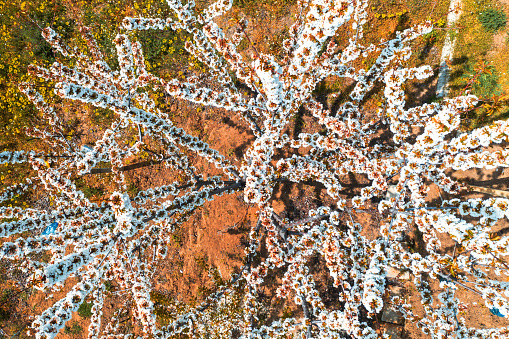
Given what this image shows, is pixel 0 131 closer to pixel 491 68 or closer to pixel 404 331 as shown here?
pixel 404 331

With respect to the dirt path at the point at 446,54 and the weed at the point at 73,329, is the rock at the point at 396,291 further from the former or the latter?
the weed at the point at 73,329

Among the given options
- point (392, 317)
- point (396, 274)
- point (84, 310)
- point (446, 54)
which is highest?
point (446, 54)

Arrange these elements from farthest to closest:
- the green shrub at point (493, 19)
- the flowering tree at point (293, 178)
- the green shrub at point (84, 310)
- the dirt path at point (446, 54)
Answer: the green shrub at point (84, 310) < the dirt path at point (446, 54) < the green shrub at point (493, 19) < the flowering tree at point (293, 178)

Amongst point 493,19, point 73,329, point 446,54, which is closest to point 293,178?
point 446,54

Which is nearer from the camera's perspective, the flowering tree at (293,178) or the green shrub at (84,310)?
the flowering tree at (293,178)

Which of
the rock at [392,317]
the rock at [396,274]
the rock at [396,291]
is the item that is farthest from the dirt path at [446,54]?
the rock at [392,317]

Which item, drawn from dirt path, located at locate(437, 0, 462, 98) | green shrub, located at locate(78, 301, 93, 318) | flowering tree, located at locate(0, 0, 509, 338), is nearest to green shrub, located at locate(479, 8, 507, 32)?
dirt path, located at locate(437, 0, 462, 98)

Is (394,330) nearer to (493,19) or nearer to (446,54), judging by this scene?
(446,54)

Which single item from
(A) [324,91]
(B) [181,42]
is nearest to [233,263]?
(A) [324,91]
